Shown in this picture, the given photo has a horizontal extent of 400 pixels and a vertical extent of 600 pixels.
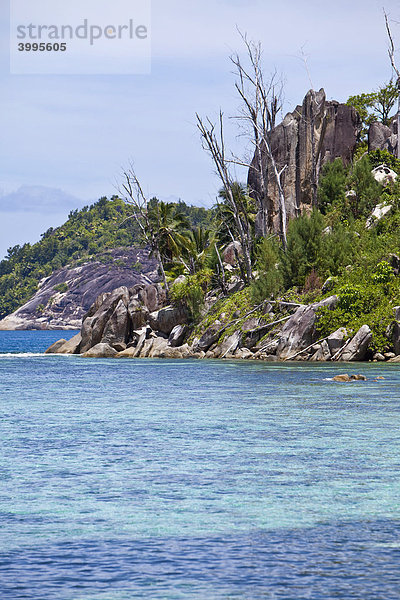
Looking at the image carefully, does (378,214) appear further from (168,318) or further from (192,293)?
(168,318)

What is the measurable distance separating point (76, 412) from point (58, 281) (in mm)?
163696

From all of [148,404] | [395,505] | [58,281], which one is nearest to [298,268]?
[148,404]

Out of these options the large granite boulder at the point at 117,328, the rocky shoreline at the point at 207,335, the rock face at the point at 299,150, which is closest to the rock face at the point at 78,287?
the rock face at the point at 299,150

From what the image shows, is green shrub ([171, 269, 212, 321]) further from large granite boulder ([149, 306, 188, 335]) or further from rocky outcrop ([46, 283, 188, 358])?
rocky outcrop ([46, 283, 188, 358])

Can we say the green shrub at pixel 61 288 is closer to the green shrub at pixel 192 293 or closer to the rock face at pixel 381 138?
the rock face at pixel 381 138

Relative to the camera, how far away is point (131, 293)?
56.2 metres

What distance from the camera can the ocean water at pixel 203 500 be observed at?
22.1 feet

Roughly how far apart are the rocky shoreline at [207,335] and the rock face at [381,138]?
62.8 ft

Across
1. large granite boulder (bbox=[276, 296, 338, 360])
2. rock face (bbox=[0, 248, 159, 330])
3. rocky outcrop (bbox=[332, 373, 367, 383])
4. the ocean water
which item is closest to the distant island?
large granite boulder (bbox=[276, 296, 338, 360])

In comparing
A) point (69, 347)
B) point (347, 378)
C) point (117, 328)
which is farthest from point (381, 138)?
point (347, 378)

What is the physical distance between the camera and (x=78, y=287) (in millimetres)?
172500

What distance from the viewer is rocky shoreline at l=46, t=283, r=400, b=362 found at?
36.0 metres

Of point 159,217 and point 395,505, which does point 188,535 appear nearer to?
point 395,505

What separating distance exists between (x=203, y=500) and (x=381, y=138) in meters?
51.8
